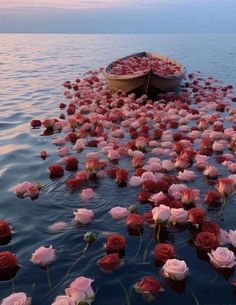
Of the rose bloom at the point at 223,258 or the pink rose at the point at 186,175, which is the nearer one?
Result: the rose bloom at the point at 223,258

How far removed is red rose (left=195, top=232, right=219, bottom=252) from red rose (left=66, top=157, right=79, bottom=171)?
461 cm

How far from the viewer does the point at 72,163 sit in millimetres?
9656

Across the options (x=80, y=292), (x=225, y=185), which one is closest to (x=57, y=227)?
(x=80, y=292)

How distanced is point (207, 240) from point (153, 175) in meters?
2.69

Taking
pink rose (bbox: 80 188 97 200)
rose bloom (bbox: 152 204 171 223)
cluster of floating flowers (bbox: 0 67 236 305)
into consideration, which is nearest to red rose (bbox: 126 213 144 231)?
cluster of floating flowers (bbox: 0 67 236 305)

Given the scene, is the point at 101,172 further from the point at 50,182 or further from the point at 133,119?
the point at 133,119

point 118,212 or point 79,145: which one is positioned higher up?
point 118,212

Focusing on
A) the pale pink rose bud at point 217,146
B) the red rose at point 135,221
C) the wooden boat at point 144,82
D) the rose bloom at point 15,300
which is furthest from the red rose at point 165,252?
the wooden boat at point 144,82

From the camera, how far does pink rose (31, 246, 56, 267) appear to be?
5.71m

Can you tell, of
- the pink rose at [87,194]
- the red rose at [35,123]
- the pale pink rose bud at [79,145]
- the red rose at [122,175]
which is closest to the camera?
the pink rose at [87,194]

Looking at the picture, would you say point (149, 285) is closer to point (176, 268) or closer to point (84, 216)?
point (176, 268)

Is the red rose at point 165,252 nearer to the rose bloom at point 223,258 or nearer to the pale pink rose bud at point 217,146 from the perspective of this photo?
the rose bloom at point 223,258

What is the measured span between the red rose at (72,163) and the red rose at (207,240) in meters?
4.61

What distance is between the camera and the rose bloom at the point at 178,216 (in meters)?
6.38
